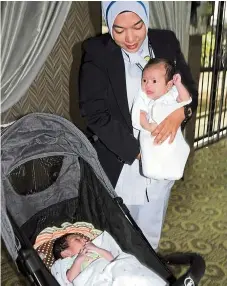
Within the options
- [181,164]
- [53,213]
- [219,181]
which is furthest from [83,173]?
[219,181]

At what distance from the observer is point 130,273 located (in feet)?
4.17

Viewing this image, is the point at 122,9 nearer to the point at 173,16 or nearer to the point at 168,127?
the point at 168,127

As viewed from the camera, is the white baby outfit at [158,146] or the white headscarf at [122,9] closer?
the white headscarf at [122,9]

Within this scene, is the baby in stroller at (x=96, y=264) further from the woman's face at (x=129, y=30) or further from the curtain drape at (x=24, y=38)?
the woman's face at (x=129, y=30)

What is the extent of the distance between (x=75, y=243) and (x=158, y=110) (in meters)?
0.66

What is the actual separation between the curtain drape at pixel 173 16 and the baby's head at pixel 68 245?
4.12ft

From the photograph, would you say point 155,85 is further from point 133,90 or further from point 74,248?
point 74,248

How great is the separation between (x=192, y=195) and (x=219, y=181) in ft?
1.19

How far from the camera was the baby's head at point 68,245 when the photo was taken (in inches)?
58.1

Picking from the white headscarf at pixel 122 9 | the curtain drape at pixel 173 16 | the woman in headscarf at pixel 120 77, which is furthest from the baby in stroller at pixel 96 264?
the curtain drape at pixel 173 16

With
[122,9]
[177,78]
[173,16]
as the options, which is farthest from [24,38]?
[173,16]

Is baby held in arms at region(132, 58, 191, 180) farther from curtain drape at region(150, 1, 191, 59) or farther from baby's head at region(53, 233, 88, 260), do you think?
curtain drape at region(150, 1, 191, 59)

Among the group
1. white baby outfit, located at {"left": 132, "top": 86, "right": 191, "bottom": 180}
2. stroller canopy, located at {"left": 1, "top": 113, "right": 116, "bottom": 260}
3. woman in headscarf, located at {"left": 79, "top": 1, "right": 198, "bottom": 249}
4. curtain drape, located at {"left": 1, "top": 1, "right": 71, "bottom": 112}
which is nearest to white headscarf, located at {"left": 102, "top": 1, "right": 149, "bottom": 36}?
woman in headscarf, located at {"left": 79, "top": 1, "right": 198, "bottom": 249}

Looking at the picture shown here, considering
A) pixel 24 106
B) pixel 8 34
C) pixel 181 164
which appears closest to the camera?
pixel 8 34
